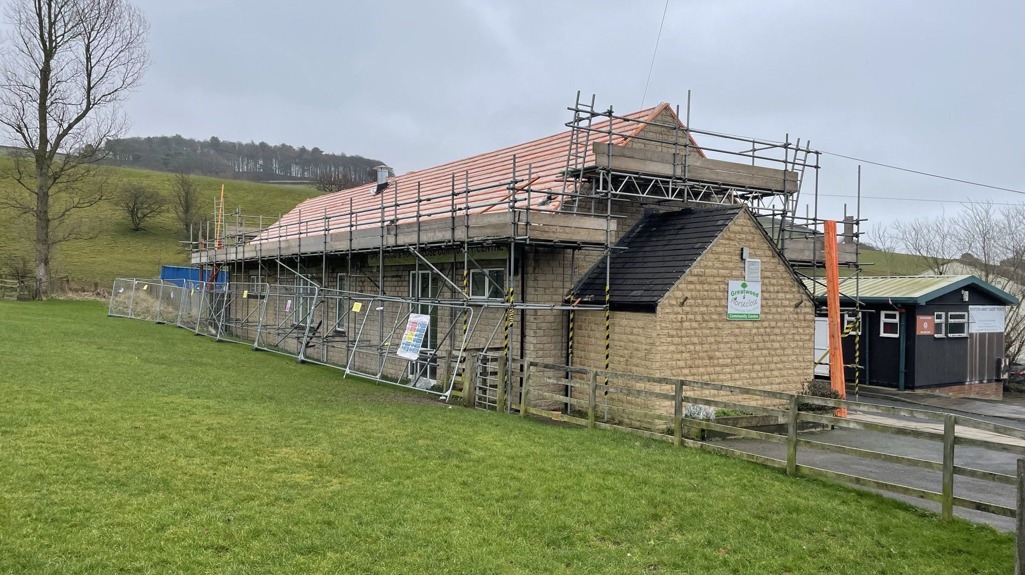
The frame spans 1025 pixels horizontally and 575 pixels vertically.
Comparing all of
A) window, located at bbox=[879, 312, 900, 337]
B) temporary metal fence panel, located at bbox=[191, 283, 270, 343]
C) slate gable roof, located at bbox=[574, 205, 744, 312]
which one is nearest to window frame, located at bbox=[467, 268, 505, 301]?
slate gable roof, located at bbox=[574, 205, 744, 312]

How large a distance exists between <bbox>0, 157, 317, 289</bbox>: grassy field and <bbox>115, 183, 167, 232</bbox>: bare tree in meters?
0.76

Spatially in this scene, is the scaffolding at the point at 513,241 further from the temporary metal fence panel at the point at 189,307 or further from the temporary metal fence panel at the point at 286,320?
the temporary metal fence panel at the point at 189,307

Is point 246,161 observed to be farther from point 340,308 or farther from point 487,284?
point 487,284

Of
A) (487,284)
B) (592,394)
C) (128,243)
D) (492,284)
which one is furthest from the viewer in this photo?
(128,243)

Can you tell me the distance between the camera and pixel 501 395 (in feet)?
40.8

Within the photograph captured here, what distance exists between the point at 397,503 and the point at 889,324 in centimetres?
1925

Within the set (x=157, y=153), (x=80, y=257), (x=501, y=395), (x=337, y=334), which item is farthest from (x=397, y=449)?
(x=157, y=153)

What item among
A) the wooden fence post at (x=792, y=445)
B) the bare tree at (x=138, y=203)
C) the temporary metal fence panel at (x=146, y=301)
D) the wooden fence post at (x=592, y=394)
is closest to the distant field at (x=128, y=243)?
the bare tree at (x=138, y=203)

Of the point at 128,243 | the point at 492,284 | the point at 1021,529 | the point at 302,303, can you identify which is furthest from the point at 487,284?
the point at 128,243

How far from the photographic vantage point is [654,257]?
1407 cm

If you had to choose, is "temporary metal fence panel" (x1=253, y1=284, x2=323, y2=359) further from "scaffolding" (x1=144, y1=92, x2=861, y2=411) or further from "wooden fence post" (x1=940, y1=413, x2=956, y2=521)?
"wooden fence post" (x1=940, y1=413, x2=956, y2=521)

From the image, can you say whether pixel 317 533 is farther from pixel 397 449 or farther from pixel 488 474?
pixel 397 449

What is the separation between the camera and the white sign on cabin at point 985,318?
891 inches

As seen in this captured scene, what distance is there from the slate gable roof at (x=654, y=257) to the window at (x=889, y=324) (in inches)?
399
